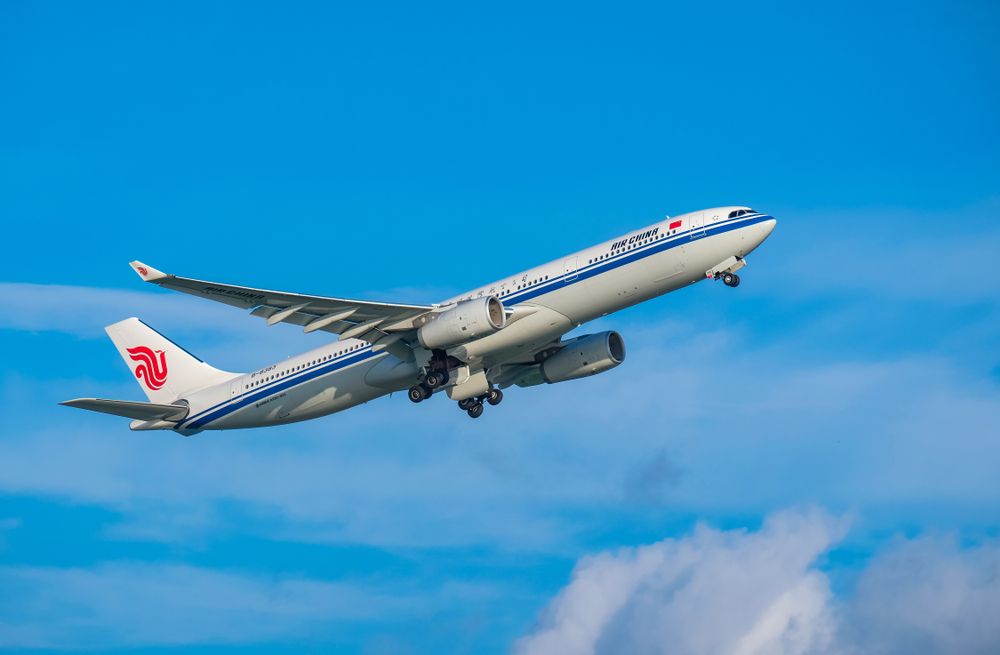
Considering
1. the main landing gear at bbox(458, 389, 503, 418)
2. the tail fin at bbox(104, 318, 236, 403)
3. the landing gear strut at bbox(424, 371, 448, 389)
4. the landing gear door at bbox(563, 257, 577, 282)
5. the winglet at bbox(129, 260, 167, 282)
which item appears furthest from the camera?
the tail fin at bbox(104, 318, 236, 403)

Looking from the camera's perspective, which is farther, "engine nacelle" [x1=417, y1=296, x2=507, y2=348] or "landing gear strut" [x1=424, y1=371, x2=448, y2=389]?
"landing gear strut" [x1=424, y1=371, x2=448, y2=389]

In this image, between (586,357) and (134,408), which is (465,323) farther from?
(134,408)

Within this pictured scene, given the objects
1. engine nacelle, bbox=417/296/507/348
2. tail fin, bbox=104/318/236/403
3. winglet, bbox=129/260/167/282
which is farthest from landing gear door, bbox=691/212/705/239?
tail fin, bbox=104/318/236/403

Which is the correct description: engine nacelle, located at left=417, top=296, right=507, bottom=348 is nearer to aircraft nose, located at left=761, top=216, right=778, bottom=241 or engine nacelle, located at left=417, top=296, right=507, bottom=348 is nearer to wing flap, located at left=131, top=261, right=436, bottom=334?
wing flap, located at left=131, top=261, right=436, bottom=334

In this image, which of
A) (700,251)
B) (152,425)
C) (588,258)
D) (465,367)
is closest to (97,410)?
(152,425)

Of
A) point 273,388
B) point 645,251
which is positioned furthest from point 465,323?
point 273,388

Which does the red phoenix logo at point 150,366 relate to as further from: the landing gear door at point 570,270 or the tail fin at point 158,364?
the landing gear door at point 570,270

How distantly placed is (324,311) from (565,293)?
9517mm

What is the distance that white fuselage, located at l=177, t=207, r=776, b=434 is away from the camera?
53.4 m

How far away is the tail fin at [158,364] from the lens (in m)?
65.5

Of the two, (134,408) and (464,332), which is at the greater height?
(134,408)

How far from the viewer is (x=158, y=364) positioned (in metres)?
67.2

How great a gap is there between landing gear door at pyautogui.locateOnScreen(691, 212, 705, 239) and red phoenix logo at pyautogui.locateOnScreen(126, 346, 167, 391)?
27.2 metres

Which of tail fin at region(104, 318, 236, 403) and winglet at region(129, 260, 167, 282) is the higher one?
tail fin at region(104, 318, 236, 403)
